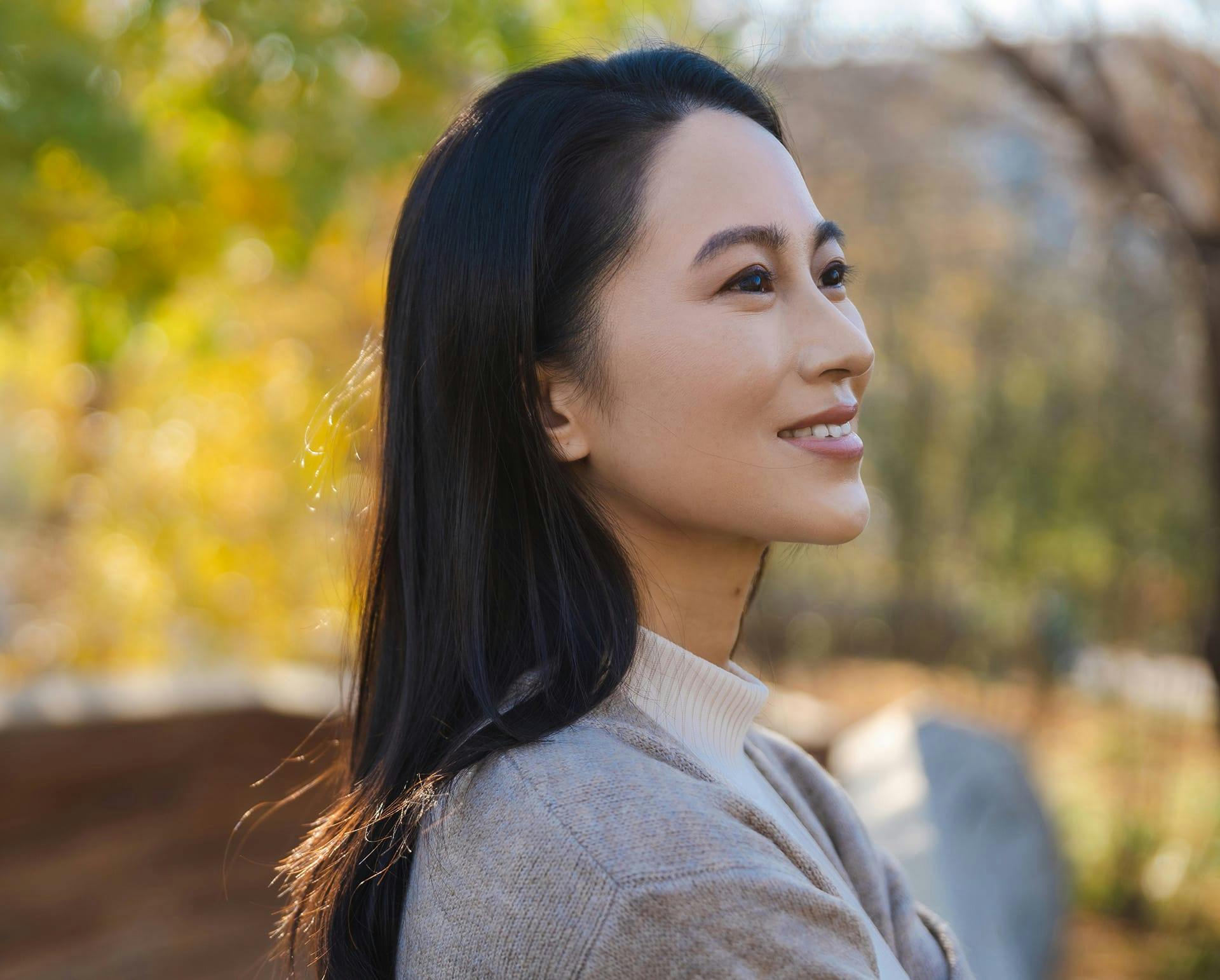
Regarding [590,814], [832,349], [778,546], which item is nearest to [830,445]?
[832,349]

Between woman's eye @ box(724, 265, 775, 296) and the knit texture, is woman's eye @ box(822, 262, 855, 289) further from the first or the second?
the knit texture

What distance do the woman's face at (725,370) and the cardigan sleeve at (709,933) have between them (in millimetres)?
437

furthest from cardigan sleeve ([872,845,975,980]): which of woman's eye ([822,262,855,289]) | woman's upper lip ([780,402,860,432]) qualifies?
woman's eye ([822,262,855,289])

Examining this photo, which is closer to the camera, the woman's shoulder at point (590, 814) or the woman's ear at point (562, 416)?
the woman's shoulder at point (590, 814)

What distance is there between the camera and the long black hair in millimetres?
1269

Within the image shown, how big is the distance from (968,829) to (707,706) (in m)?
1.55

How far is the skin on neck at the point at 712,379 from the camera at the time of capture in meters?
1.31

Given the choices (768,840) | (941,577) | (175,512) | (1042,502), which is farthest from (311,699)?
(941,577)

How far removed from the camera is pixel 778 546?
547cm

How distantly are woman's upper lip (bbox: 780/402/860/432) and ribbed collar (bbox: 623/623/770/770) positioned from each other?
0.29m

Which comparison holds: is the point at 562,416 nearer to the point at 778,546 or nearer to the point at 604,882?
the point at 604,882

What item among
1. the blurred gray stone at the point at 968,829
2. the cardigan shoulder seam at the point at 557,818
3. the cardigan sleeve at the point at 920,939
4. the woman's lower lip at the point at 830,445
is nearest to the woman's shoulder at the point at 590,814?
the cardigan shoulder seam at the point at 557,818

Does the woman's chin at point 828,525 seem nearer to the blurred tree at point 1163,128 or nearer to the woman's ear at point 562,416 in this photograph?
the woman's ear at point 562,416

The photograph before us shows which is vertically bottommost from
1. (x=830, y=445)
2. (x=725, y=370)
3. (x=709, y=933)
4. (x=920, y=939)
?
(x=920, y=939)
